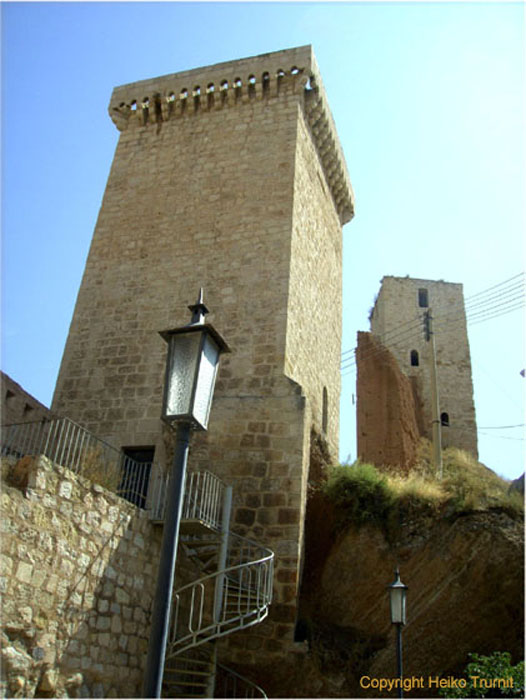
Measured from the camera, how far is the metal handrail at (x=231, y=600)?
27.1ft

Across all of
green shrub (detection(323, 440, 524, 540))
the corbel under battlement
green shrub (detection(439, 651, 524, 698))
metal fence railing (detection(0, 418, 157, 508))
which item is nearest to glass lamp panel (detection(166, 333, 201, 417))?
metal fence railing (detection(0, 418, 157, 508))

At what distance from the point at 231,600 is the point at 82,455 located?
3.02m

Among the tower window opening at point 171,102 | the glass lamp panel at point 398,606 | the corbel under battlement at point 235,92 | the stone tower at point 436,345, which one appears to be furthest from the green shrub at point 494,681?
the stone tower at point 436,345

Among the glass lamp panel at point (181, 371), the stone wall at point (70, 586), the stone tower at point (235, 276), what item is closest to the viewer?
the glass lamp panel at point (181, 371)

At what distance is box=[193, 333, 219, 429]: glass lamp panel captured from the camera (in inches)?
199

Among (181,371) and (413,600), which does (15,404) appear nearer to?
(181,371)

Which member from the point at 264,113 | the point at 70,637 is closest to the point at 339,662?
the point at 70,637

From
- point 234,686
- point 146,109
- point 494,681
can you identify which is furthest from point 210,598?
point 146,109

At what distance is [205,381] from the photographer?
5.21 m

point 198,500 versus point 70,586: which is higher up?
point 198,500

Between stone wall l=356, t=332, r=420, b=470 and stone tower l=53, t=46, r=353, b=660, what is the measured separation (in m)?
6.68

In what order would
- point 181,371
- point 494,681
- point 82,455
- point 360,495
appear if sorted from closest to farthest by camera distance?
point 181,371, point 494,681, point 82,455, point 360,495

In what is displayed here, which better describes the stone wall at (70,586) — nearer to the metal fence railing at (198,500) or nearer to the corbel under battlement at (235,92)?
the metal fence railing at (198,500)

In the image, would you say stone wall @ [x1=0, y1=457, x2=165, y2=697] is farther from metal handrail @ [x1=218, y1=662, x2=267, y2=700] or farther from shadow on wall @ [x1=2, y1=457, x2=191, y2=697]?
metal handrail @ [x1=218, y1=662, x2=267, y2=700]
